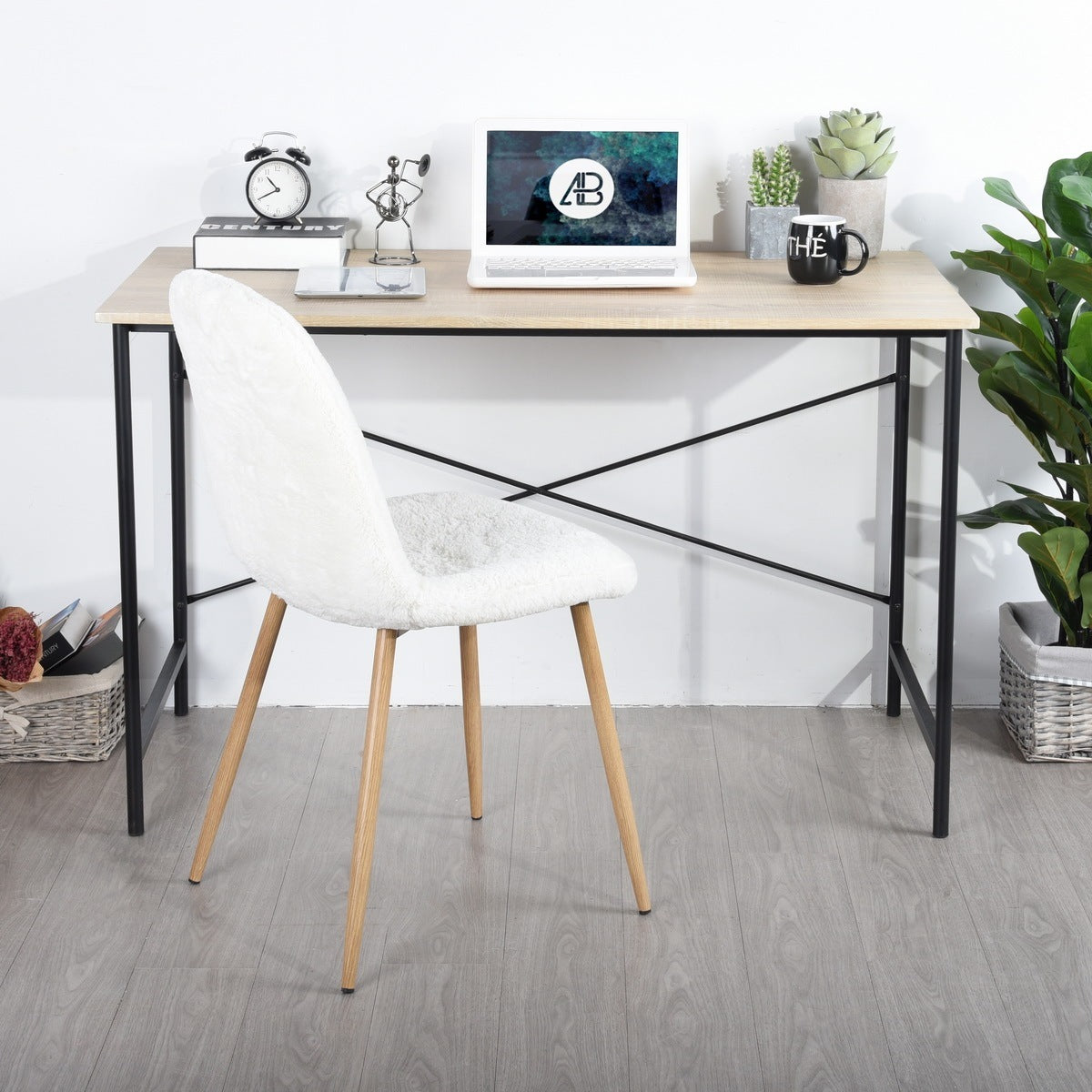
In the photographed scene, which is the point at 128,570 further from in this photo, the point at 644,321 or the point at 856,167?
the point at 856,167

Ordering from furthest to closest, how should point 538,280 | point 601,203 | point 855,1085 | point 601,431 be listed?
point 601,431 → point 601,203 → point 538,280 → point 855,1085

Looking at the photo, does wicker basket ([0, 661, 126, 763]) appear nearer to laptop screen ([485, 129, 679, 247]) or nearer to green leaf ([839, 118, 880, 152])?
laptop screen ([485, 129, 679, 247])

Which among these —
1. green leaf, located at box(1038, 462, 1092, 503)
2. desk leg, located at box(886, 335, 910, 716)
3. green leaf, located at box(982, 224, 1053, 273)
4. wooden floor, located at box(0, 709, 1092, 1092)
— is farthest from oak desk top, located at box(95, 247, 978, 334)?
wooden floor, located at box(0, 709, 1092, 1092)

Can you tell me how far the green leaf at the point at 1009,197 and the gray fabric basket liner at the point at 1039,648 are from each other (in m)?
0.64

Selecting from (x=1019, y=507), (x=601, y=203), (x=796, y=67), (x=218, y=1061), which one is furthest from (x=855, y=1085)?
(x=796, y=67)

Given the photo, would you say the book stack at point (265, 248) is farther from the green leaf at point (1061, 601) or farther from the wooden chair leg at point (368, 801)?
the green leaf at point (1061, 601)

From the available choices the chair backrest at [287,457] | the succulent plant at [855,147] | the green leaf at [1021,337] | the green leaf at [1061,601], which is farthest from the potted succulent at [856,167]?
the chair backrest at [287,457]

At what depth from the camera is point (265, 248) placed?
7.14 ft

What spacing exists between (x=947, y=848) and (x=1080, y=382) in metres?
0.72

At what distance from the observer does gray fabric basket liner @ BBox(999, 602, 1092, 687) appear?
2312mm

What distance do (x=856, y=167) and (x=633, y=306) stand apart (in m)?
0.50

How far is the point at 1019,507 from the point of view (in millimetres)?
2316

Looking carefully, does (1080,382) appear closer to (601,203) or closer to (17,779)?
(601,203)

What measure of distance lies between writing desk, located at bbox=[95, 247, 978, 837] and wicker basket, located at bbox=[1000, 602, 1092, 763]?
0.59ft
